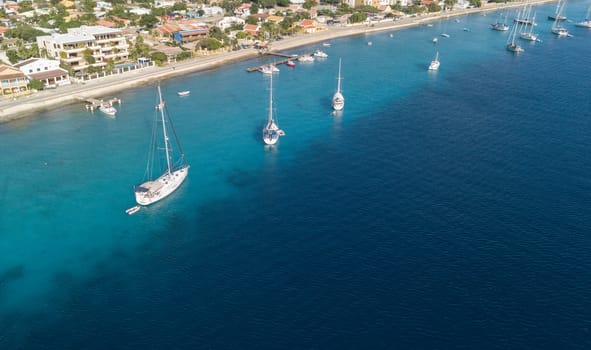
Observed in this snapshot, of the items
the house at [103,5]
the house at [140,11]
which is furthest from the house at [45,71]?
the house at [103,5]

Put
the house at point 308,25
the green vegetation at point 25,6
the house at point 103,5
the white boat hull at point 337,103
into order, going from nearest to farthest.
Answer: the white boat hull at point 337,103 < the house at point 308,25 < the green vegetation at point 25,6 < the house at point 103,5

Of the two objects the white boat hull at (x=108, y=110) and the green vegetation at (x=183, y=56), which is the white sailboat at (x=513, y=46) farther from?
the white boat hull at (x=108, y=110)

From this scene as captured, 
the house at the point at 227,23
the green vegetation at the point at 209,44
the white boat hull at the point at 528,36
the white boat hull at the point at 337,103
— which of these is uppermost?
the house at the point at 227,23

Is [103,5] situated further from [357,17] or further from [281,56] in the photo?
[357,17]

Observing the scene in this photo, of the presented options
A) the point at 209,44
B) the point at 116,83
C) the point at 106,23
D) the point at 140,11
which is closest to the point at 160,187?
the point at 116,83

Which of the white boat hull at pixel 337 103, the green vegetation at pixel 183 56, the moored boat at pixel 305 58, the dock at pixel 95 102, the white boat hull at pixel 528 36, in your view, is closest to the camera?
the dock at pixel 95 102

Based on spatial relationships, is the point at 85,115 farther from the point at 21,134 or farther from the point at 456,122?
the point at 456,122

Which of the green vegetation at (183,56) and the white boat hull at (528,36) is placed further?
the white boat hull at (528,36)

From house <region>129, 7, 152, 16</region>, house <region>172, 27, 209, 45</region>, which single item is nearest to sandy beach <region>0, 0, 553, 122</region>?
house <region>172, 27, 209, 45</region>

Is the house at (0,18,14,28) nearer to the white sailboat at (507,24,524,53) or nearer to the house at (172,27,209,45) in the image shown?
the house at (172,27,209,45)
